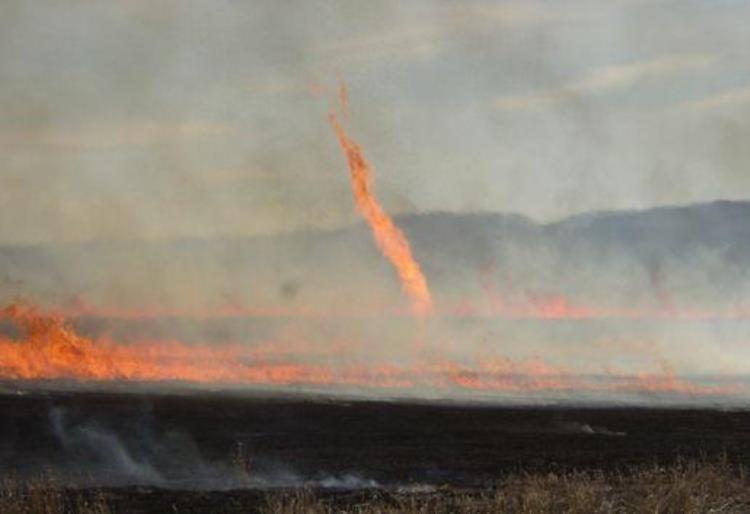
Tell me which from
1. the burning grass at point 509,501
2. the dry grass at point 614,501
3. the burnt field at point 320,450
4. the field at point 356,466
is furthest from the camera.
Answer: the burnt field at point 320,450

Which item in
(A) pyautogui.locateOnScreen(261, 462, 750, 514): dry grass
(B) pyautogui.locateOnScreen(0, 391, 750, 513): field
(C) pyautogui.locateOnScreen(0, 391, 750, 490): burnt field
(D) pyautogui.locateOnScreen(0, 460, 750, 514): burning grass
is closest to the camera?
(A) pyautogui.locateOnScreen(261, 462, 750, 514): dry grass

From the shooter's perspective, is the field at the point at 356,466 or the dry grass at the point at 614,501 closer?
the dry grass at the point at 614,501

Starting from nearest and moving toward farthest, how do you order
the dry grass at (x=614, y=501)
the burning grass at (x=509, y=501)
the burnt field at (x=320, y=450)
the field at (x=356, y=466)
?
the dry grass at (x=614, y=501) < the burning grass at (x=509, y=501) < the field at (x=356, y=466) < the burnt field at (x=320, y=450)

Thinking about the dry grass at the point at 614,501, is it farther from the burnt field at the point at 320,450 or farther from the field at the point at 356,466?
the burnt field at the point at 320,450

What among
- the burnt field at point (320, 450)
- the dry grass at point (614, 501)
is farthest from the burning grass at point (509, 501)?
the burnt field at point (320, 450)

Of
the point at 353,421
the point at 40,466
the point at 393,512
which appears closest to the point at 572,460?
the point at 40,466

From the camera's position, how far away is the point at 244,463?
2699 inches

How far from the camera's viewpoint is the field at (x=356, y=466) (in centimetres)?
2831

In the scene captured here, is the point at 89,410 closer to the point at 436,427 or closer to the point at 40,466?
the point at 436,427

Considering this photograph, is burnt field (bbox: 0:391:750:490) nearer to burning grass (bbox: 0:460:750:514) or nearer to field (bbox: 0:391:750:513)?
field (bbox: 0:391:750:513)

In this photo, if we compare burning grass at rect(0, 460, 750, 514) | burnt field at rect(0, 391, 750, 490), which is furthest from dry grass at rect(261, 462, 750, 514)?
burnt field at rect(0, 391, 750, 490)

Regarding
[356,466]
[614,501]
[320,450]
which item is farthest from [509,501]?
[320,450]

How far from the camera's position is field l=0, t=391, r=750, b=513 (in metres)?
28.3

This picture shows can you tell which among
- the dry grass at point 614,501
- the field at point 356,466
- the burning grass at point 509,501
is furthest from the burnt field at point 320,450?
the dry grass at point 614,501
